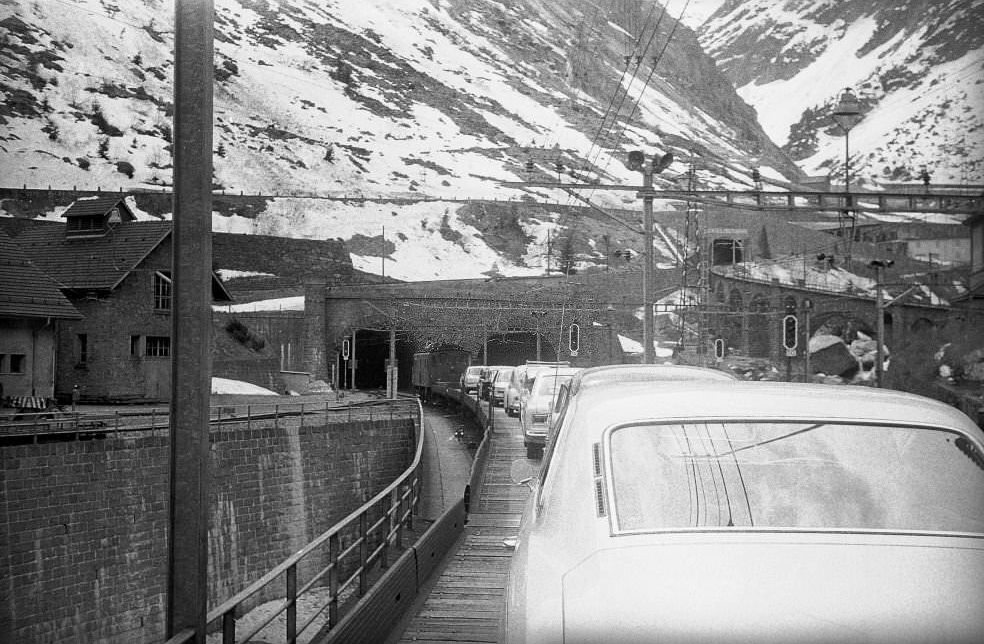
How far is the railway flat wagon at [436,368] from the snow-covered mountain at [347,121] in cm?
1259

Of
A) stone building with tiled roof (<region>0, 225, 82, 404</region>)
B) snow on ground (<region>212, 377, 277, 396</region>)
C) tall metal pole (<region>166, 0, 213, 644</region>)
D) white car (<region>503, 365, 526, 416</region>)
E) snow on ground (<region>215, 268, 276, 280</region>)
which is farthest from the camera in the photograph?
snow on ground (<region>215, 268, 276, 280</region>)

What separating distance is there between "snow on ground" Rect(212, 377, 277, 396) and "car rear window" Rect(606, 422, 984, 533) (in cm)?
3972

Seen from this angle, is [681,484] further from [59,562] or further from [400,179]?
[400,179]

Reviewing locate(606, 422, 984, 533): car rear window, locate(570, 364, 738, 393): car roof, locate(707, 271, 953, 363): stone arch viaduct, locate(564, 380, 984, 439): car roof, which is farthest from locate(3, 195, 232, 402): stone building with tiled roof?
locate(707, 271, 953, 363): stone arch viaduct

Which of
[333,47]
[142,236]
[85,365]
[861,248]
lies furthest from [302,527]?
[333,47]

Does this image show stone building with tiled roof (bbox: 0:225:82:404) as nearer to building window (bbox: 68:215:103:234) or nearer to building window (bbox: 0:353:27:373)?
building window (bbox: 0:353:27:373)

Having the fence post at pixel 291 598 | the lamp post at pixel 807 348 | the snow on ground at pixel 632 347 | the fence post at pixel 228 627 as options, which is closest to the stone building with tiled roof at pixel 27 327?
the fence post at pixel 291 598

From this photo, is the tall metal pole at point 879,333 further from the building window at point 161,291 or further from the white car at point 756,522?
the white car at point 756,522

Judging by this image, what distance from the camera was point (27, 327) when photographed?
86.8 ft

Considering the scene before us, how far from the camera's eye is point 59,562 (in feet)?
55.6

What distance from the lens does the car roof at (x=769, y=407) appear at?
9.46 feet

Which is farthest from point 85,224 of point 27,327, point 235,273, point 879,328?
point 235,273

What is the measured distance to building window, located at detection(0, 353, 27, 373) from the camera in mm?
26406

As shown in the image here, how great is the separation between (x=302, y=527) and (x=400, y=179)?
111160 mm
